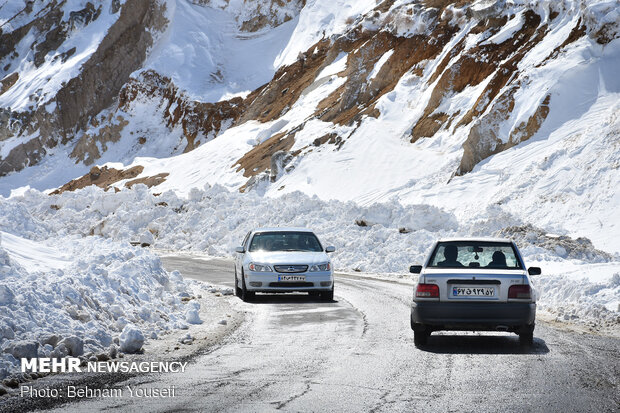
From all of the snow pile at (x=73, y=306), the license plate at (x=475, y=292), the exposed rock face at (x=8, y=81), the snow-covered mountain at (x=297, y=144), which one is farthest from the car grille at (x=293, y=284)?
the exposed rock face at (x=8, y=81)

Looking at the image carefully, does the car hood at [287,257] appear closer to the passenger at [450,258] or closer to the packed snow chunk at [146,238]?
the passenger at [450,258]

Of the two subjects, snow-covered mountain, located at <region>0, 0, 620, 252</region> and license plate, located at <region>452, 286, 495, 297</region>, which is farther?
snow-covered mountain, located at <region>0, 0, 620, 252</region>

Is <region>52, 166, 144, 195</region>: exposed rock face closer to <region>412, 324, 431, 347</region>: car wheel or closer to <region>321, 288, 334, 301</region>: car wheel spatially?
<region>321, 288, 334, 301</region>: car wheel

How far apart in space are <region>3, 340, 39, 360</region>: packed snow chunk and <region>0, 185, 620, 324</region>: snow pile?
458 cm

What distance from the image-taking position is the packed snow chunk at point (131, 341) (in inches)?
390

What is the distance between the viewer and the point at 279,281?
16250 mm

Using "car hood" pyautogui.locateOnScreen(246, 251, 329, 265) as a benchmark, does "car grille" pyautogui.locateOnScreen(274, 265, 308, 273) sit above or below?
below

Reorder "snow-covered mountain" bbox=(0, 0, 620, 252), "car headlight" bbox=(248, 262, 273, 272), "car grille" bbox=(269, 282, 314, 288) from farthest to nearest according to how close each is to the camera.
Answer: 1. "snow-covered mountain" bbox=(0, 0, 620, 252)
2. "car headlight" bbox=(248, 262, 273, 272)
3. "car grille" bbox=(269, 282, 314, 288)

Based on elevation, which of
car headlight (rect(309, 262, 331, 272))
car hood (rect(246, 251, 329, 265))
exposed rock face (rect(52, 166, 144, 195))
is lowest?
car headlight (rect(309, 262, 331, 272))

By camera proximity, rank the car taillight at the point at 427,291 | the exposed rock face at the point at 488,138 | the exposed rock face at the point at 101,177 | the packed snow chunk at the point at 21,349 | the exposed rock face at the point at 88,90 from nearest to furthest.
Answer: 1. the packed snow chunk at the point at 21,349
2. the car taillight at the point at 427,291
3. the exposed rock face at the point at 488,138
4. the exposed rock face at the point at 101,177
5. the exposed rock face at the point at 88,90

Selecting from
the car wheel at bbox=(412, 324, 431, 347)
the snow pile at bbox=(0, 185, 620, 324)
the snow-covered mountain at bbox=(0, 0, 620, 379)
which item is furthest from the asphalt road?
the snow pile at bbox=(0, 185, 620, 324)

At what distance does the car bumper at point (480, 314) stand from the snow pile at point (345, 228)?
3.68 meters

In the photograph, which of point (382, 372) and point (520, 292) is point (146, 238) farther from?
point (382, 372)

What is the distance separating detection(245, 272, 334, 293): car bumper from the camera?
16219 millimetres
